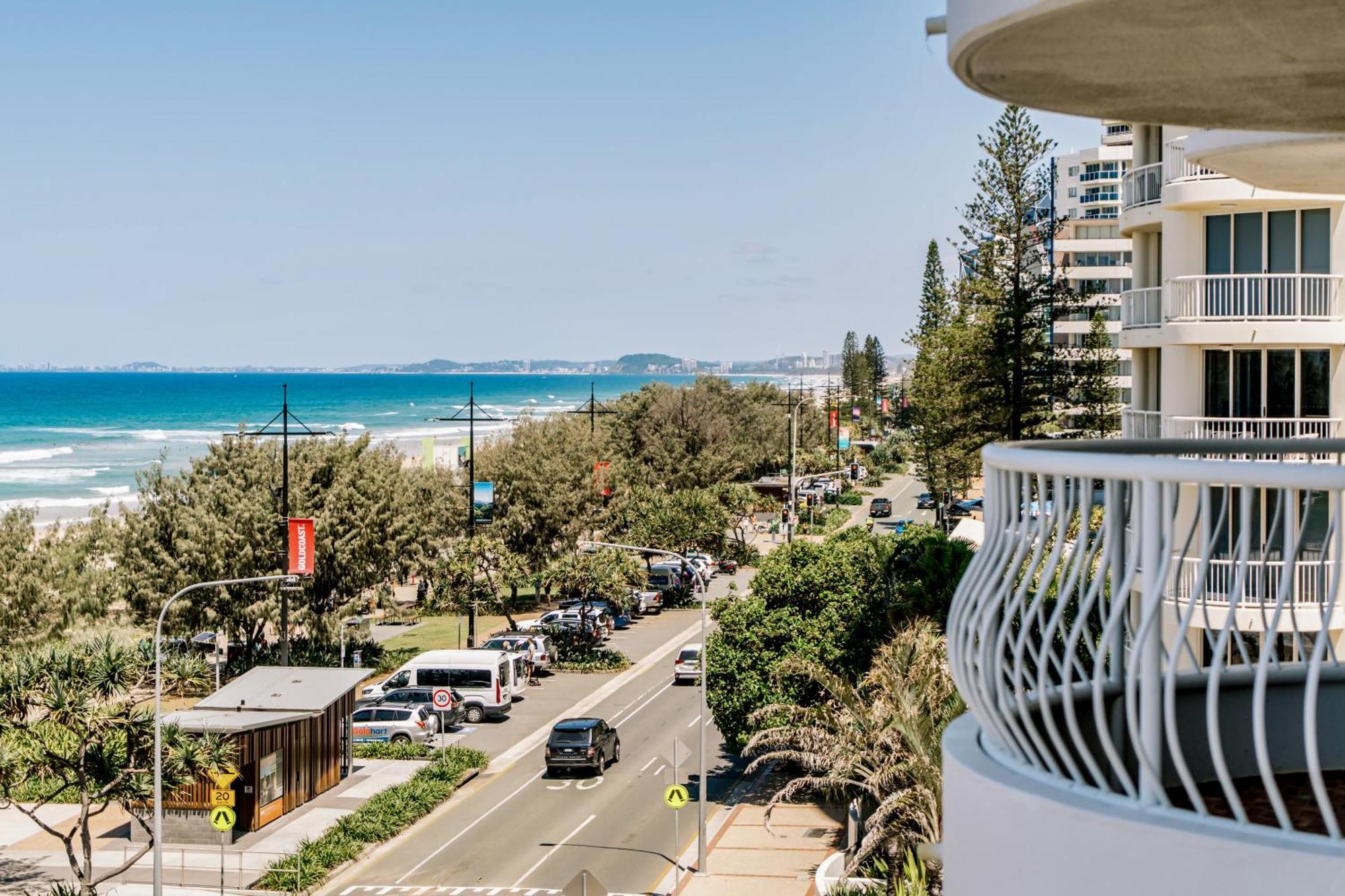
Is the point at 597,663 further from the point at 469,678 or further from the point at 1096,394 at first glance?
the point at 1096,394

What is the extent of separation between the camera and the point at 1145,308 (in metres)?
23.6

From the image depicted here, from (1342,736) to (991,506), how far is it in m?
2.35

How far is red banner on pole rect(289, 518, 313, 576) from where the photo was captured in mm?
34938

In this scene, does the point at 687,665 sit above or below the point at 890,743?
below

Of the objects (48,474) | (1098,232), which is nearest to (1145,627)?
(1098,232)

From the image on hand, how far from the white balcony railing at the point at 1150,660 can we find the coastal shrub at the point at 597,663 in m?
37.7

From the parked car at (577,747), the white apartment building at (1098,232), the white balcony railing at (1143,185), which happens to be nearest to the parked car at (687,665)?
the parked car at (577,747)

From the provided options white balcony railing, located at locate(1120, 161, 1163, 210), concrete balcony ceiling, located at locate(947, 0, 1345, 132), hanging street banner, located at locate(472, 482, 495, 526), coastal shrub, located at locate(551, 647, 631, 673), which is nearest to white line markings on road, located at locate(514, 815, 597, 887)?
white balcony railing, located at locate(1120, 161, 1163, 210)

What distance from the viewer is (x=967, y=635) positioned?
5590 mm

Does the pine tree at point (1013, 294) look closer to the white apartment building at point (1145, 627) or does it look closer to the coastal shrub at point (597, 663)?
the coastal shrub at point (597, 663)

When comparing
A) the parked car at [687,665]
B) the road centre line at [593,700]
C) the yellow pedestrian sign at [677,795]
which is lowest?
the road centre line at [593,700]

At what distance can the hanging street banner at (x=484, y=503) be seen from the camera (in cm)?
4878

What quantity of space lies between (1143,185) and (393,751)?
2017 centimetres

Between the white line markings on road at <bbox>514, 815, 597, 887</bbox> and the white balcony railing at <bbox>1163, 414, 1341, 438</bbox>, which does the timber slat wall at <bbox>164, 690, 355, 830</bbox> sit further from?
the white balcony railing at <bbox>1163, 414, 1341, 438</bbox>
